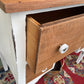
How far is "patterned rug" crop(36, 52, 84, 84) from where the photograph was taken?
763 mm

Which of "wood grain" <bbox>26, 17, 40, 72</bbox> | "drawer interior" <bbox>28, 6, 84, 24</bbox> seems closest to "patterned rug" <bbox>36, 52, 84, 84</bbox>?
"drawer interior" <bbox>28, 6, 84, 24</bbox>

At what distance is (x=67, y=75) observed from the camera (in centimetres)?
84

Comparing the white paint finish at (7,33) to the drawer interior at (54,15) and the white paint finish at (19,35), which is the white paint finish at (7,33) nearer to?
the white paint finish at (19,35)

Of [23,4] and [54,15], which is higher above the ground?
[23,4]

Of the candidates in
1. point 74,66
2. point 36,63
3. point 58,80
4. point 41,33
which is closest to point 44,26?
point 41,33

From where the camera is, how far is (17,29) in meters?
0.24

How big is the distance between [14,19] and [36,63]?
0.46 feet

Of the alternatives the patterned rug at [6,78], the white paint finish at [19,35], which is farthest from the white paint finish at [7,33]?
the patterned rug at [6,78]

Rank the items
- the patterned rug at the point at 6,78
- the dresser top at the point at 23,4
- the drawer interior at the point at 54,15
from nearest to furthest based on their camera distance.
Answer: the dresser top at the point at 23,4
the drawer interior at the point at 54,15
the patterned rug at the point at 6,78

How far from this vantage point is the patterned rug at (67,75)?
76 cm

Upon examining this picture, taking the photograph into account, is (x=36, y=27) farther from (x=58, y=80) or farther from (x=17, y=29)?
(x=58, y=80)

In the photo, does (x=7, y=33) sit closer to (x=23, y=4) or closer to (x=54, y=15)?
(x=23, y=4)

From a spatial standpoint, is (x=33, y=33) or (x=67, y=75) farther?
(x=67, y=75)

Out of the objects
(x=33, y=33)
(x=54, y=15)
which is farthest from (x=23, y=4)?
(x=54, y=15)
